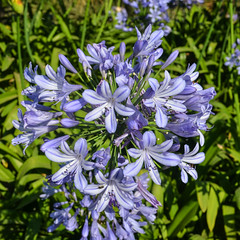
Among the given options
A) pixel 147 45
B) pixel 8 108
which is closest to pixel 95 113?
pixel 147 45

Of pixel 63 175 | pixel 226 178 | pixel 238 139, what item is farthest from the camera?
pixel 238 139

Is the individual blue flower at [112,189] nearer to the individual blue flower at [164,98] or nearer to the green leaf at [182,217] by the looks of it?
the individual blue flower at [164,98]

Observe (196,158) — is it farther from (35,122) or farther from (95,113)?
(35,122)

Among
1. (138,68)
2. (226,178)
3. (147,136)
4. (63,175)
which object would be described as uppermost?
(138,68)

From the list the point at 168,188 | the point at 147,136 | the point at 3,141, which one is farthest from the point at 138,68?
the point at 3,141

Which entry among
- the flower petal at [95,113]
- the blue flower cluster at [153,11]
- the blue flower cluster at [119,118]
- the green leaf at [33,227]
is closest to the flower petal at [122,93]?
the blue flower cluster at [119,118]

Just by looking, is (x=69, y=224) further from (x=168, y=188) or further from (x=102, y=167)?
(x=168, y=188)
